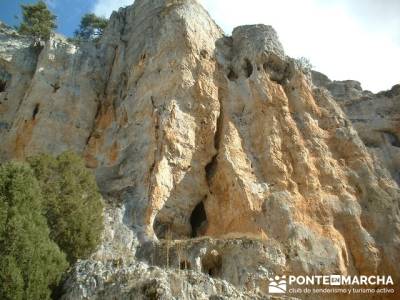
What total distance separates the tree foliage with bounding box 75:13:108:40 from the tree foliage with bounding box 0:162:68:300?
31.1 meters

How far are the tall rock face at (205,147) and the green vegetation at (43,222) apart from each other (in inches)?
59.0

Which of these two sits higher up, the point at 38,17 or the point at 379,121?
the point at 38,17

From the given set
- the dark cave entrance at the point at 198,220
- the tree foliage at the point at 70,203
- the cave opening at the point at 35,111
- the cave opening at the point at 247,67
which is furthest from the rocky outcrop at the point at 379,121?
the tree foliage at the point at 70,203

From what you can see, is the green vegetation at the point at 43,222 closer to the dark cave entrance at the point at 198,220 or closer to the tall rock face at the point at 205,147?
the tall rock face at the point at 205,147

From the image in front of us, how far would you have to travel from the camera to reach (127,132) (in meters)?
23.7

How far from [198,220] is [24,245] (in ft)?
33.6

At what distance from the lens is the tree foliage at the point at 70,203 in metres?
15.6

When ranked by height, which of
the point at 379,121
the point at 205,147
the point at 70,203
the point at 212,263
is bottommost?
the point at 212,263

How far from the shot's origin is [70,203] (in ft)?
52.9

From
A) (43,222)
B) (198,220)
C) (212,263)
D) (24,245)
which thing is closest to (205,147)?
(198,220)

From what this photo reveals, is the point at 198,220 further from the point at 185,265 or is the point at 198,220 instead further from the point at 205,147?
the point at 185,265

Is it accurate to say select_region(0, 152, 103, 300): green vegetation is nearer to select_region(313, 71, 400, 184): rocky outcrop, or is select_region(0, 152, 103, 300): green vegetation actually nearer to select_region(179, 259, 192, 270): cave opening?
select_region(179, 259, 192, 270): cave opening

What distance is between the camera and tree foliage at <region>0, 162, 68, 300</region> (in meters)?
12.4

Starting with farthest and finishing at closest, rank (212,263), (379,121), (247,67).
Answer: (379,121) → (247,67) → (212,263)
